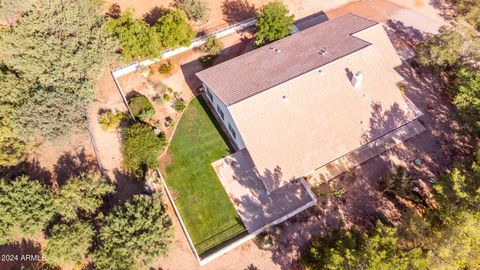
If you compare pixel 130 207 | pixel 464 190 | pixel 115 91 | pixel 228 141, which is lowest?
pixel 464 190

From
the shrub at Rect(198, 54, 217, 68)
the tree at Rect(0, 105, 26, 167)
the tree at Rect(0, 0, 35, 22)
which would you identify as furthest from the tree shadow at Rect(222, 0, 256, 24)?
the tree at Rect(0, 105, 26, 167)

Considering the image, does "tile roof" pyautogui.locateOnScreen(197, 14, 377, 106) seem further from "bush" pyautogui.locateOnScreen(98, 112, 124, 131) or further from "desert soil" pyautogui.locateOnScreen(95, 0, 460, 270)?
"bush" pyautogui.locateOnScreen(98, 112, 124, 131)

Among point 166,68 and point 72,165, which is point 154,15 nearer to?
point 166,68

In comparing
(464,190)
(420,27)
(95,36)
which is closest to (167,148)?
(95,36)

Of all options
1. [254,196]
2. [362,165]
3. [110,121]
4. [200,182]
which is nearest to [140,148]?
[110,121]

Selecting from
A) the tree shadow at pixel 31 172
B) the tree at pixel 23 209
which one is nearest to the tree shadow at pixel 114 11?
the tree shadow at pixel 31 172

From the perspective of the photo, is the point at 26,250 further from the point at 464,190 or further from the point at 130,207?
the point at 464,190

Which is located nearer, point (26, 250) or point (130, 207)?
point (130, 207)
